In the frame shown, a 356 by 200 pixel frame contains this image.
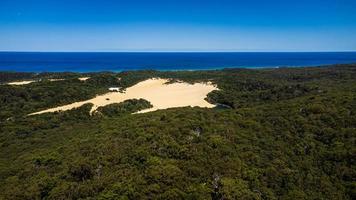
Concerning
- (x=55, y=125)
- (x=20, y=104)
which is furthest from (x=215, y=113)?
(x=20, y=104)

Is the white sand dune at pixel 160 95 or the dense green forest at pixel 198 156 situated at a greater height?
the dense green forest at pixel 198 156

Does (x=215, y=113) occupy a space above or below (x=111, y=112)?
above

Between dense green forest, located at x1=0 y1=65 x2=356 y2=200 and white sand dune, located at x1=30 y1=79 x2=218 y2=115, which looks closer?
dense green forest, located at x1=0 y1=65 x2=356 y2=200

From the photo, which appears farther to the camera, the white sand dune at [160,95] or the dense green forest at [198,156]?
the white sand dune at [160,95]

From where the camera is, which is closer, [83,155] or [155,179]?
[155,179]

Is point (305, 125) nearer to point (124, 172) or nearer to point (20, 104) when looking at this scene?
point (124, 172)

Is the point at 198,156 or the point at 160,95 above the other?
the point at 198,156

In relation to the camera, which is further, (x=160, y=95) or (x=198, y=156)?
(x=160, y=95)

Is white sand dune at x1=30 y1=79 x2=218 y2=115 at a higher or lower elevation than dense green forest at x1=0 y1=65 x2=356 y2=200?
lower
